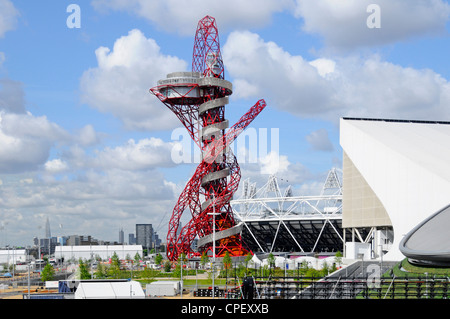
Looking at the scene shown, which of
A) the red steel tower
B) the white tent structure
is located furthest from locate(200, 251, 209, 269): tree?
the white tent structure

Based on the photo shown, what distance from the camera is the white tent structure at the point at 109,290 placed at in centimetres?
5016

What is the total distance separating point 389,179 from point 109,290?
42522 millimetres

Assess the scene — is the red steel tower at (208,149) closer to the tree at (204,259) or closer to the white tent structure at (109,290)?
→ the tree at (204,259)

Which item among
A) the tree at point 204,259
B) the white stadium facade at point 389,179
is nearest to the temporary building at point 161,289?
the white stadium facade at point 389,179

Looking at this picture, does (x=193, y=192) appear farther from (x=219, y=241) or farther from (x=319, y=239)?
(x=319, y=239)

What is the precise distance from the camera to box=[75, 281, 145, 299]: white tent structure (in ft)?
165

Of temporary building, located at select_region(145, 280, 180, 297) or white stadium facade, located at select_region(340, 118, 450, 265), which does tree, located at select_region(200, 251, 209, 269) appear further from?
temporary building, located at select_region(145, 280, 180, 297)

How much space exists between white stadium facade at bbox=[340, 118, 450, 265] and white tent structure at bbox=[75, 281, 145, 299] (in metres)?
35.2

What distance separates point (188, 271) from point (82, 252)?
65272mm

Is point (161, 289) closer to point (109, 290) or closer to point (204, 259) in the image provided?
point (109, 290)

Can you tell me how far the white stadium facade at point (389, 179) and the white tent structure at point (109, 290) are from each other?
35192 mm

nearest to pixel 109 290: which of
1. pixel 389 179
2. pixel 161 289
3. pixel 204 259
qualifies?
pixel 161 289

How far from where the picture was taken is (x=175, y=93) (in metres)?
96.6
